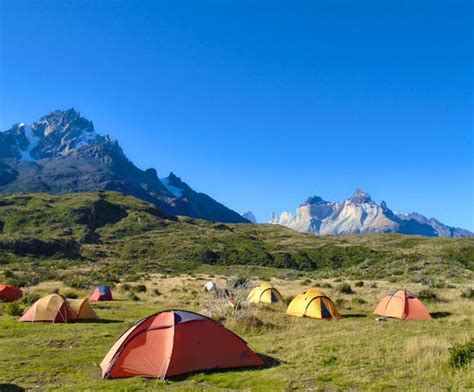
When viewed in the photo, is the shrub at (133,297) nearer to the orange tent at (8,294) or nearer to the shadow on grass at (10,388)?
the orange tent at (8,294)

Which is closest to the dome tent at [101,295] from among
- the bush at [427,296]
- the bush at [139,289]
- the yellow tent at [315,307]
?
the bush at [139,289]

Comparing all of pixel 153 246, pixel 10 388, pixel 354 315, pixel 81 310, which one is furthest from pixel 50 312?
pixel 153 246

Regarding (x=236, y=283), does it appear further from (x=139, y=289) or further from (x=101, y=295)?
(x=101, y=295)

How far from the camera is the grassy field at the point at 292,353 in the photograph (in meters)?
10.8

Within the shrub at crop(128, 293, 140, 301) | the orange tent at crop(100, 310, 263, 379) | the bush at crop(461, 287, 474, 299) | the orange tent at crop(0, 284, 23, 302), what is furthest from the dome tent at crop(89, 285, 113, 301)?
the bush at crop(461, 287, 474, 299)

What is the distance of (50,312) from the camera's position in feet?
68.2

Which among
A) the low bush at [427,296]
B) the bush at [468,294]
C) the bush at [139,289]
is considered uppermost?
the bush at [468,294]

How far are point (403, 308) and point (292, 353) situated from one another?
35.3 ft

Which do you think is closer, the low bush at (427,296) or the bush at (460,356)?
the bush at (460,356)

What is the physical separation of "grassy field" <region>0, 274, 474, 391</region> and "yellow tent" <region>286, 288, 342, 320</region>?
74cm

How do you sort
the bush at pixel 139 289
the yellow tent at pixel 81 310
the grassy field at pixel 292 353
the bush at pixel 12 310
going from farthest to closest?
the bush at pixel 139 289 < the bush at pixel 12 310 < the yellow tent at pixel 81 310 < the grassy field at pixel 292 353

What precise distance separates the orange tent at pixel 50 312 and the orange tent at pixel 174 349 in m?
9.80

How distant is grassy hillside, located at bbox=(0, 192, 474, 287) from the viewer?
81.4m

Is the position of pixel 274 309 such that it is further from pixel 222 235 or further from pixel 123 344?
pixel 222 235
